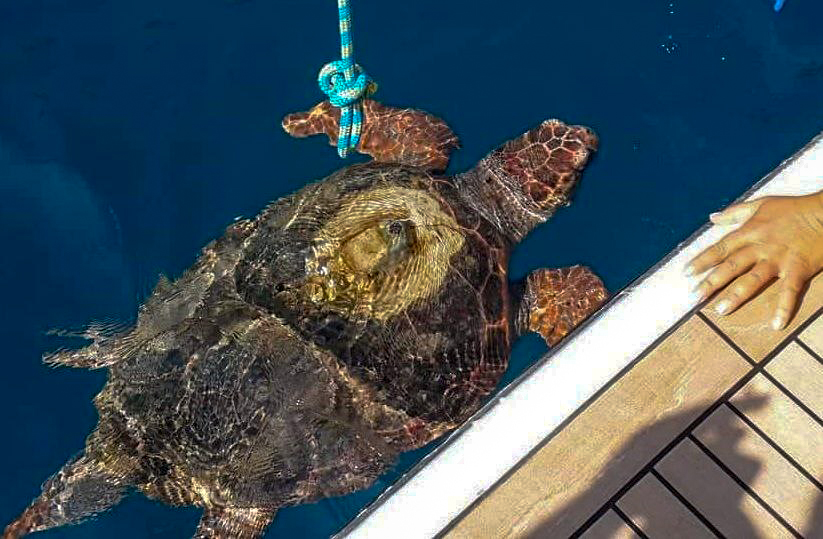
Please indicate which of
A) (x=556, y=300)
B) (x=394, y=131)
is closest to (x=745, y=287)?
(x=556, y=300)

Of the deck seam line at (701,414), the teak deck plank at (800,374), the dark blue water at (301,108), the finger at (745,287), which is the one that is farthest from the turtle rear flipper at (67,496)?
the teak deck plank at (800,374)

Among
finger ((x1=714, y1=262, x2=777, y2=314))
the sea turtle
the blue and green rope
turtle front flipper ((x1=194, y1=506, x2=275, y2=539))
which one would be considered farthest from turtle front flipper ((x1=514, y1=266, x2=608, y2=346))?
turtle front flipper ((x1=194, y1=506, x2=275, y2=539))

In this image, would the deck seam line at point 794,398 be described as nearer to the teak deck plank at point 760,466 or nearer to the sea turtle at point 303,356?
the teak deck plank at point 760,466

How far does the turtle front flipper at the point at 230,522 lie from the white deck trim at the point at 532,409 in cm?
139

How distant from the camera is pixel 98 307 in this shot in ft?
18.0

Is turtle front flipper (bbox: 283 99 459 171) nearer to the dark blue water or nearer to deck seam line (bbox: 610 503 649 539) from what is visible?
the dark blue water

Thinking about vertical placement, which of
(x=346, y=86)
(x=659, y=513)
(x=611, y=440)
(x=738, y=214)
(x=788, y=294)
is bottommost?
(x=659, y=513)

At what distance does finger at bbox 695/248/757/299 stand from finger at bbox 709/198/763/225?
0.88ft

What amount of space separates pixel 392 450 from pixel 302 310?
1.15 meters

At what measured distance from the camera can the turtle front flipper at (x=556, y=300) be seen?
523cm

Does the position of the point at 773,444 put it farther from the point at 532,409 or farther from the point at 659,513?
the point at 532,409

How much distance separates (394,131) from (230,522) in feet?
10.3

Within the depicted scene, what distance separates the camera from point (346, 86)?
4980 mm

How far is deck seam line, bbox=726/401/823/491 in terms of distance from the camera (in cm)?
338
